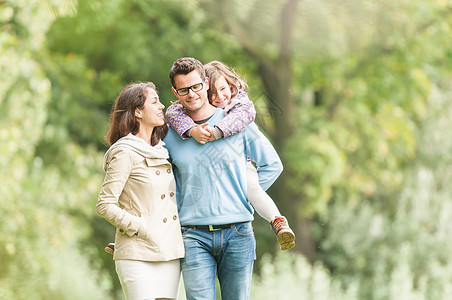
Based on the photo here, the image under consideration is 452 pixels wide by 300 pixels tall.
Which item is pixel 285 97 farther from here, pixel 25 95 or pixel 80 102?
pixel 25 95

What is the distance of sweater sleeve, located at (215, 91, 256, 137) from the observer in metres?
2.74

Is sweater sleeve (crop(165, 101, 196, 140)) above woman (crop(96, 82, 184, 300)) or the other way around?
above

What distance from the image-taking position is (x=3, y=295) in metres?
6.75

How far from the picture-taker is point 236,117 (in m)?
2.77

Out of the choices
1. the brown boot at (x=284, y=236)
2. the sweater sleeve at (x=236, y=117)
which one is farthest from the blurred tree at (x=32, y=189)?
the brown boot at (x=284, y=236)

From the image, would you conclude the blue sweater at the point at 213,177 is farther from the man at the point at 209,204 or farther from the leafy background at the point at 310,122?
the leafy background at the point at 310,122

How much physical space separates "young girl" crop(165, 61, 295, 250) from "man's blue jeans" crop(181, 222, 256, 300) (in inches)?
5.4

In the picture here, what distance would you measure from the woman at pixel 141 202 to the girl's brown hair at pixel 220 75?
0.28m

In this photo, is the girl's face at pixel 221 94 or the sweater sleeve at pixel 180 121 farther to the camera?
the girl's face at pixel 221 94

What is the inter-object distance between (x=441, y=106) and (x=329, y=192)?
7.67 feet

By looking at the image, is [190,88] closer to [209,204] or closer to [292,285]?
[209,204]

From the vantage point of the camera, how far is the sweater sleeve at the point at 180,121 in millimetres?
2787

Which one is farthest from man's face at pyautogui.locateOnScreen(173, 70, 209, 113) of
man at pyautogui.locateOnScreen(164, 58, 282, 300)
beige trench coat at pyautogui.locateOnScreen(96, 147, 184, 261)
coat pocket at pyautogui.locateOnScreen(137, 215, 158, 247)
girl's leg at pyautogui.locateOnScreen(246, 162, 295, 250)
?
coat pocket at pyautogui.locateOnScreen(137, 215, 158, 247)

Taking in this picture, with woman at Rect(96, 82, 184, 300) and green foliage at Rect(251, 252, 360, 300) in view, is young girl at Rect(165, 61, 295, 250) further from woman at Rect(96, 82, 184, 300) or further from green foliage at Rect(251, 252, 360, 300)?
green foliage at Rect(251, 252, 360, 300)
